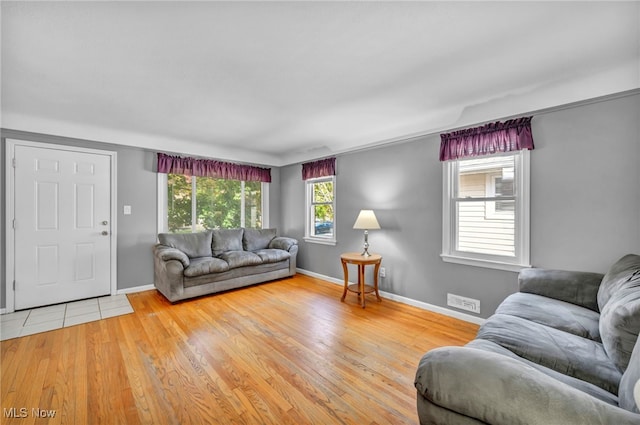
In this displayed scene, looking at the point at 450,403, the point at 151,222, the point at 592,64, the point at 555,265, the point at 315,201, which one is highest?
the point at 592,64

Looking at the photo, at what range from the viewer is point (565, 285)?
2.21m

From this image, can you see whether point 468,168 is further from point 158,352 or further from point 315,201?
point 158,352

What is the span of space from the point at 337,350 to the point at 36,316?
3508 millimetres

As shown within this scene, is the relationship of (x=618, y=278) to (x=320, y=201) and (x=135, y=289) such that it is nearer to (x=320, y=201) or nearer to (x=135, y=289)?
(x=320, y=201)

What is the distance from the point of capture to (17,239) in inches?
130

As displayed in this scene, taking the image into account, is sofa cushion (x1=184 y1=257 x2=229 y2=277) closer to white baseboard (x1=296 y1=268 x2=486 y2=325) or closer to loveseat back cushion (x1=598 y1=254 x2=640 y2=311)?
white baseboard (x1=296 y1=268 x2=486 y2=325)

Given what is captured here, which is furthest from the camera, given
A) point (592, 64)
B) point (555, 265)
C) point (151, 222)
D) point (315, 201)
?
point (315, 201)

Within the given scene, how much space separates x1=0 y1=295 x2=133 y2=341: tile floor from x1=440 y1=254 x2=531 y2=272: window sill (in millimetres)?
3909

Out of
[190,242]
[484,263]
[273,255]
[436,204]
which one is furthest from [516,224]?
[190,242]

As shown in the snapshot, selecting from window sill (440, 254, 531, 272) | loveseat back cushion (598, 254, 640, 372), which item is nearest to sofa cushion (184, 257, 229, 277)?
window sill (440, 254, 531, 272)

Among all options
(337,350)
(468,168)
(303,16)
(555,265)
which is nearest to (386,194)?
(468,168)

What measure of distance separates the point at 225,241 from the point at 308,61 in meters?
3.40

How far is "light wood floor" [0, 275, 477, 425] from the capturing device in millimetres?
1708

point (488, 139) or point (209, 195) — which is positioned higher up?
point (488, 139)
